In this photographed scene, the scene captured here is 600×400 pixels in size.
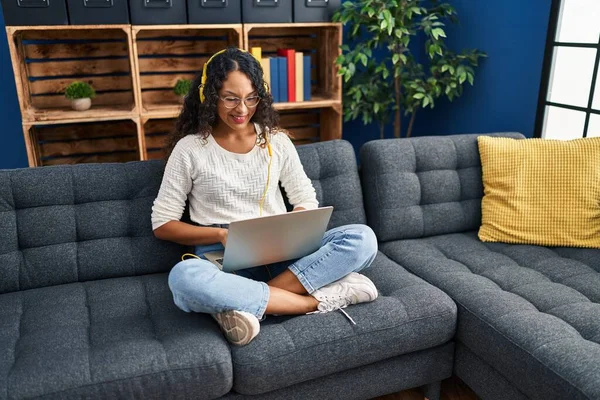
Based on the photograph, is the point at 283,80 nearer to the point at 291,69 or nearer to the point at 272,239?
the point at 291,69

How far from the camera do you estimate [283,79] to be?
283 cm

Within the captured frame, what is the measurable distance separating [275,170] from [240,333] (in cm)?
59

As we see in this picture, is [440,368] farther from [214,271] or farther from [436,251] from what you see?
[214,271]

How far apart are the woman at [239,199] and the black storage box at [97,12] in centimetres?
98

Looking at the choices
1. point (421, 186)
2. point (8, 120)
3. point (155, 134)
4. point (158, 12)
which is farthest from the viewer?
point (155, 134)

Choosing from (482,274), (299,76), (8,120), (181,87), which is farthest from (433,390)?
(8,120)

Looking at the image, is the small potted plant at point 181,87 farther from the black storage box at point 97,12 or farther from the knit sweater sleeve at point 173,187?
the knit sweater sleeve at point 173,187

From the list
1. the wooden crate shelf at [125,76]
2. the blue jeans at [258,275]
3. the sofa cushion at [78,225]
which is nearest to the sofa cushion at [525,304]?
the blue jeans at [258,275]

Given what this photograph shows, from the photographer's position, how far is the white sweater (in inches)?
64.7

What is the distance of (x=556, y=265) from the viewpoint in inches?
69.3

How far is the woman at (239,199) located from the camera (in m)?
1.44

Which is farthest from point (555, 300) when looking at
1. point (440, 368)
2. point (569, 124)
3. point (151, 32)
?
point (151, 32)

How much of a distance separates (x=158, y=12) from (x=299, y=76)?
0.78 metres

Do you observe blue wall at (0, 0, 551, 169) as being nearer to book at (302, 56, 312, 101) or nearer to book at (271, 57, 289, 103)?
book at (302, 56, 312, 101)
